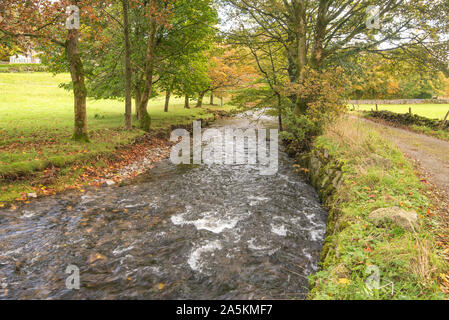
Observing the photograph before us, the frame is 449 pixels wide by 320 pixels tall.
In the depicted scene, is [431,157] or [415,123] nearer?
[431,157]

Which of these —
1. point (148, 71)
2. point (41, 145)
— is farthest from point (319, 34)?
point (41, 145)

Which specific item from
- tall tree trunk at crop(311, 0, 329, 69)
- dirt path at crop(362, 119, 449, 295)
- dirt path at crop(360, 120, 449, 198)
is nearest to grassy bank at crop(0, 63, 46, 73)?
tall tree trunk at crop(311, 0, 329, 69)

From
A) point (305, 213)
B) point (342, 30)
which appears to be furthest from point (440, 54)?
point (305, 213)

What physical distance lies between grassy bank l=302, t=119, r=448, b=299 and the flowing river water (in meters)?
0.64

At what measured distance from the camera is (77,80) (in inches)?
392

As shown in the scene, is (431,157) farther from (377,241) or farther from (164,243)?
(164,243)

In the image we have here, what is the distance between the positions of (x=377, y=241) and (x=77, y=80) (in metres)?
11.1

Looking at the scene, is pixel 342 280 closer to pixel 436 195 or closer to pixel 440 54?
pixel 436 195

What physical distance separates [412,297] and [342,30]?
14654 millimetres

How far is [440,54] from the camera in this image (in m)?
11.7

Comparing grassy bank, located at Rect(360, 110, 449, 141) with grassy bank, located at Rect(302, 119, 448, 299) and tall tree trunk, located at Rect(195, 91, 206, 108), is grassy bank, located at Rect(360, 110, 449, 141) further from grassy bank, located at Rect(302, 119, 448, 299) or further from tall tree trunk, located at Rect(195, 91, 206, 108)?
tall tree trunk, located at Rect(195, 91, 206, 108)

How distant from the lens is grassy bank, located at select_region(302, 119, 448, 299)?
3238 millimetres

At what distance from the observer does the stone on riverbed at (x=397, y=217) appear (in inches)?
167
